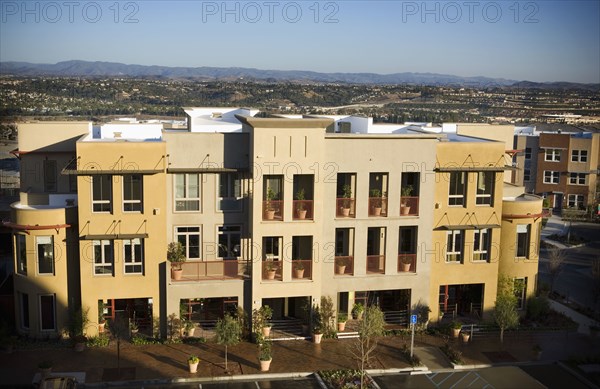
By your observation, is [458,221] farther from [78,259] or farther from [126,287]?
[78,259]

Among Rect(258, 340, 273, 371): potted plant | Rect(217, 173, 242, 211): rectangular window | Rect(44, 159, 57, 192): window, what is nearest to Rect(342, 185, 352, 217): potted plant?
Rect(217, 173, 242, 211): rectangular window

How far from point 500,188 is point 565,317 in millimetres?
6927

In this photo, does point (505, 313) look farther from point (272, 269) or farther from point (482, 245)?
point (272, 269)

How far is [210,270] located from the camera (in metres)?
25.4

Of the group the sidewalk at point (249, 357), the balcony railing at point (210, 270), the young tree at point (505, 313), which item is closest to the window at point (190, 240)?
the balcony railing at point (210, 270)

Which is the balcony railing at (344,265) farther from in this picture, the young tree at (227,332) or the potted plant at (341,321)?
the young tree at (227,332)

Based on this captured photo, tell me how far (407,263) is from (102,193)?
12.4m

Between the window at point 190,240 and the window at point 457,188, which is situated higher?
the window at point 457,188

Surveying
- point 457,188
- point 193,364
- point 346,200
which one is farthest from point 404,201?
point 193,364

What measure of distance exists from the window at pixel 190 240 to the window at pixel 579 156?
40.6 m

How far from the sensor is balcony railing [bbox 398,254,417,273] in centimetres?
2667

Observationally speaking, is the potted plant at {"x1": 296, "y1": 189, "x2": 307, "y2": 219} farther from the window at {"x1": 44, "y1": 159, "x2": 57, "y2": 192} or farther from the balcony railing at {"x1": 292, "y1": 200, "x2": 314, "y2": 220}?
the window at {"x1": 44, "y1": 159, "x2": 57, "y2": 192}

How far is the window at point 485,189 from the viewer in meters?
27.3

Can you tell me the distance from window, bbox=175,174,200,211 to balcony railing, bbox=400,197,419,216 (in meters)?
8.27
